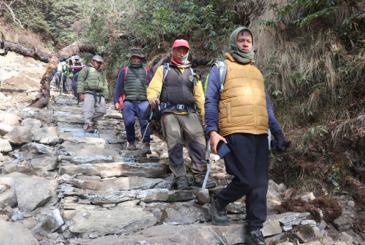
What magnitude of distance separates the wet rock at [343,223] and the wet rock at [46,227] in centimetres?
389

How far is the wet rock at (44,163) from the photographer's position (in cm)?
507

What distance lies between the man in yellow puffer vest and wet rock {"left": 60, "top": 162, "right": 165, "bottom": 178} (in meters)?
2.32

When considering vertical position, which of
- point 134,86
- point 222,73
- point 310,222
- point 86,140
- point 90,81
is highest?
point 90,81

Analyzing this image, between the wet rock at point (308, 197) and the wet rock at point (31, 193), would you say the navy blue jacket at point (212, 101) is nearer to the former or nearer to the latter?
the wet rock at point (308, 197)

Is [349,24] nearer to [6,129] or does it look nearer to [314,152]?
[314,152]

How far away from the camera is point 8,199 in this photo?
365 cm

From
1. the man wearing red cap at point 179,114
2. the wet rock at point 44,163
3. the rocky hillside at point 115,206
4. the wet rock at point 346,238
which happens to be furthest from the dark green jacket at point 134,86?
the wet rock at point 346,238

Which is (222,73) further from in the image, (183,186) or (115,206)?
(115,206)

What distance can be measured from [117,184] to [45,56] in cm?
1031

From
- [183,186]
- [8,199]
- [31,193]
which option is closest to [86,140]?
[31,193]

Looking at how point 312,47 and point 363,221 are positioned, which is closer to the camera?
point 363,221

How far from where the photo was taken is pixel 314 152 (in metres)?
4.84

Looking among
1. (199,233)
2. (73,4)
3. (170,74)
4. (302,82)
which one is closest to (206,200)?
(199,233)

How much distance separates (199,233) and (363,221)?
2.73 m
